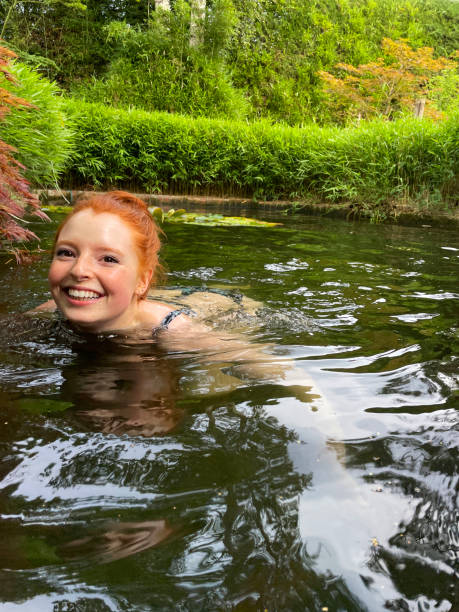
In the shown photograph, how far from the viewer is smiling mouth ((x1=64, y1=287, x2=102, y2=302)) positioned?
2.31 meters

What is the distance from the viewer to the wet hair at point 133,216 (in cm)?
250

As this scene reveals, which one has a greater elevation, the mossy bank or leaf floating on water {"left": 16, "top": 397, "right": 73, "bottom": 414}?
the mossy bank

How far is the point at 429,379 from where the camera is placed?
86.0 inches

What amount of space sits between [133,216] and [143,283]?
0.35m

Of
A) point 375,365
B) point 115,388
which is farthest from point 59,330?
point 375,365

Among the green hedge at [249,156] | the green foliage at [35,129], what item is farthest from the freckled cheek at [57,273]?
the green hedge at [249,156]

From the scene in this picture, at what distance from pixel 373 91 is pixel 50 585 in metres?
16.2

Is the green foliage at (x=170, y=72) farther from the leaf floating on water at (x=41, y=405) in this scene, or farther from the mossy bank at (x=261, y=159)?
the leaf floating on water at (x=41, y=405)

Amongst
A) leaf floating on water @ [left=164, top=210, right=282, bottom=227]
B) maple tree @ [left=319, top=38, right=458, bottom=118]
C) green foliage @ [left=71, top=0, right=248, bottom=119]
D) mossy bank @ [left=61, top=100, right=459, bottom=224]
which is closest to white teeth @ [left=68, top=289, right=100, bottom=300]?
leaf floating on water @ [left=164, top=210, right=282, bottom=227]

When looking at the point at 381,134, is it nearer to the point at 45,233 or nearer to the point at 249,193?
the point at 249,193

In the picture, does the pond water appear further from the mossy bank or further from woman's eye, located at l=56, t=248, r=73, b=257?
the mossy bank

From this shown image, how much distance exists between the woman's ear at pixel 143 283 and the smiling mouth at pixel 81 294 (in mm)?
324

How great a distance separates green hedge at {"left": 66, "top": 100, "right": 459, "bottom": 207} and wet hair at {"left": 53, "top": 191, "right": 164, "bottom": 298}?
5.90m

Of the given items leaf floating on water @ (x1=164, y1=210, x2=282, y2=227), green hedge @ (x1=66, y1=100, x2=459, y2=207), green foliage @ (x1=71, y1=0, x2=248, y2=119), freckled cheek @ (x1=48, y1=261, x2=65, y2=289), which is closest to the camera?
freckled cheek @ (x1=48, y1=261, x2=65, y2=289)
